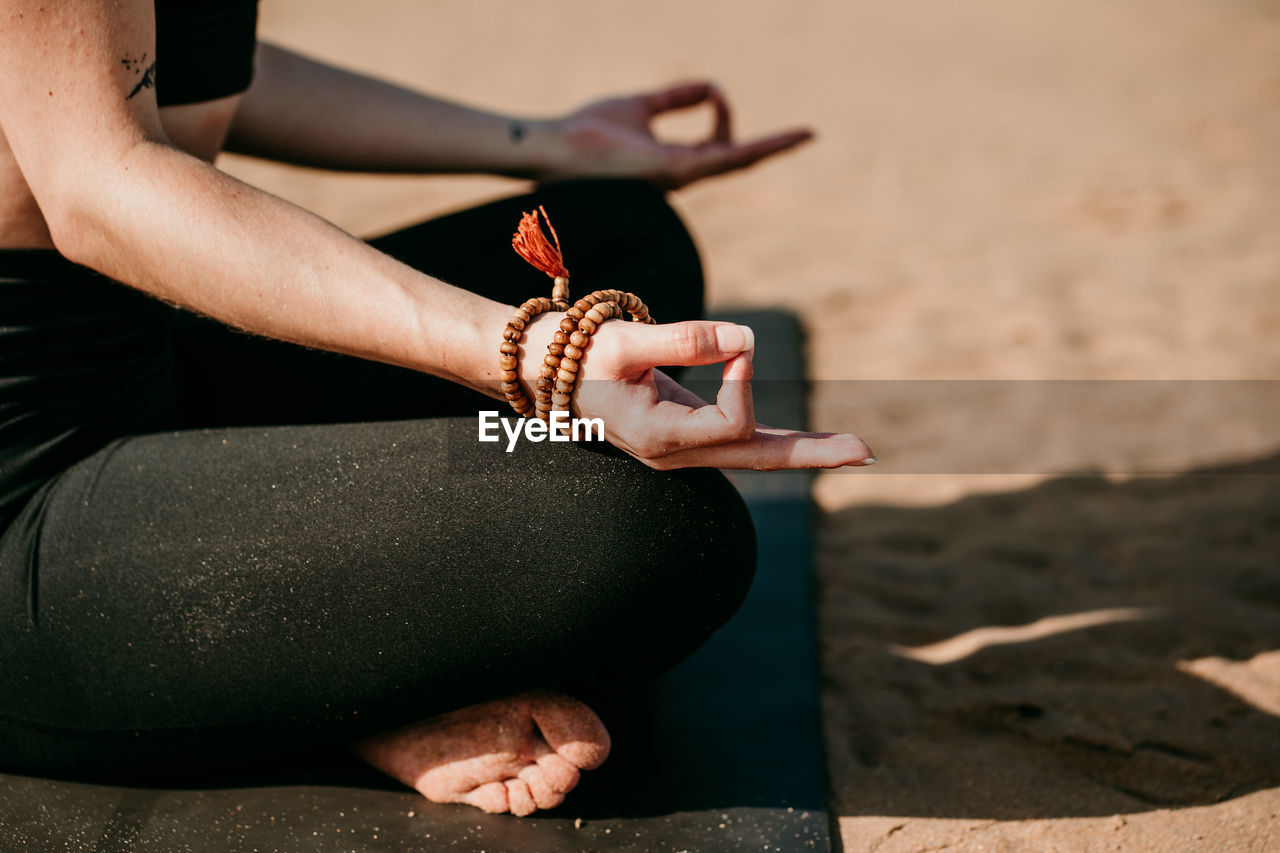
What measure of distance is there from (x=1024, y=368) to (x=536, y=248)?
60.4 inches

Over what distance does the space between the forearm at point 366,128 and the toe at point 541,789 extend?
88cm

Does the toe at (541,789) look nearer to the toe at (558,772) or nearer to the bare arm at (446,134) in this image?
the toe at (558,772)

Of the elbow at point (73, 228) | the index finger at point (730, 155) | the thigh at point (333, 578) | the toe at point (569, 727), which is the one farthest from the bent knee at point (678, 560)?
the index finger at point (730, 155)

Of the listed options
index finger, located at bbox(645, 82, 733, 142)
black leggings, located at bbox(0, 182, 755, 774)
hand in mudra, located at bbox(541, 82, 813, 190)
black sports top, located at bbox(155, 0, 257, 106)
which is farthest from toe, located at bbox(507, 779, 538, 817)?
index finger, located at bbox(645, 82, 733, 142)

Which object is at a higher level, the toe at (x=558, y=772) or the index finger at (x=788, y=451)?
the index finger at (x=788, y=451)

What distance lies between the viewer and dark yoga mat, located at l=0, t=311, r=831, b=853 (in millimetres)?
1008

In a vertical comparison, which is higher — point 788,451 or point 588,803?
point 788,451

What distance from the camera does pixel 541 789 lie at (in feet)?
3.37

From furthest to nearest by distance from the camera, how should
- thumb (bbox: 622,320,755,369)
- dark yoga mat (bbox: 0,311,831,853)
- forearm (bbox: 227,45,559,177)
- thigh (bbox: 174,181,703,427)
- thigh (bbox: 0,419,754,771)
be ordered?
forearm (bbox: 227,45,559,177) < thigh (bbox: 174,181,703,427) < dark yoga mat (bbox: 0,311,831,853) < thigh (bbox: 0,419,754,771) < thumb (bbox: 622,320,755,369)

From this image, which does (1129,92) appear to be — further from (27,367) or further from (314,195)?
(27,367)

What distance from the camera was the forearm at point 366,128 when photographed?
1.35 meters

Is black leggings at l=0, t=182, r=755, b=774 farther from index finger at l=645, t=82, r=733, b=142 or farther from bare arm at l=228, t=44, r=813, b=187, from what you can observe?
index finger at l=645, t=82, r=733, b=142

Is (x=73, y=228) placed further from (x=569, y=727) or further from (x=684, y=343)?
(x=569, y=727)

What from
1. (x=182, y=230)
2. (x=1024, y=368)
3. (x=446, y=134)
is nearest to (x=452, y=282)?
(x=446, y=134)
